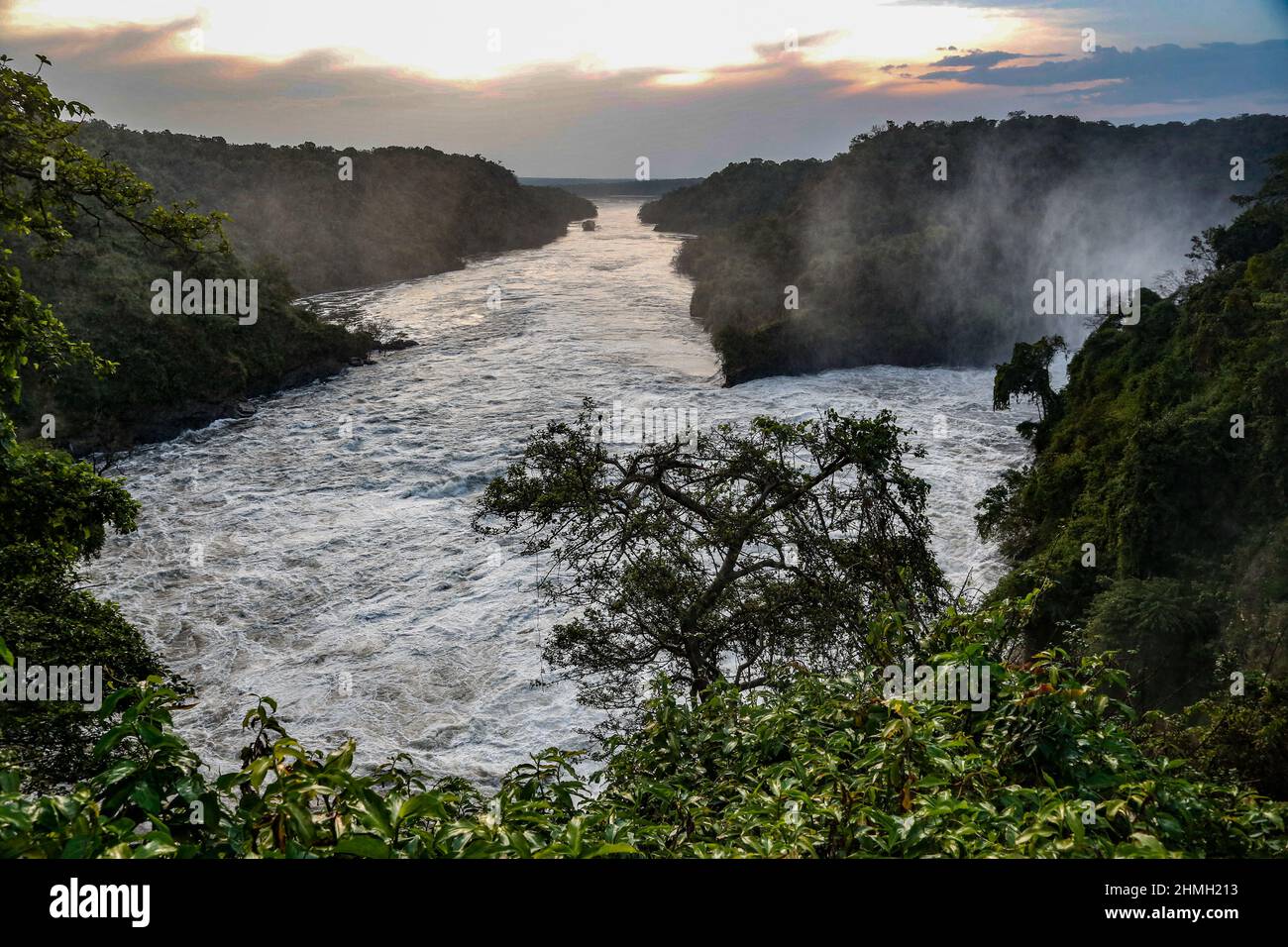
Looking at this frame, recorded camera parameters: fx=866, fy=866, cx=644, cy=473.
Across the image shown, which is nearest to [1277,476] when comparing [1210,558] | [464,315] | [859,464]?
[1210,558]

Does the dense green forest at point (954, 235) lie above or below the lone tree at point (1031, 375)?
above

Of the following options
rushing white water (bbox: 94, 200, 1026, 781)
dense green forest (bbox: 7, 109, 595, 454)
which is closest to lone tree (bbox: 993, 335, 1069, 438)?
rushing white water (bbox: 94, 200, 1026, 781)

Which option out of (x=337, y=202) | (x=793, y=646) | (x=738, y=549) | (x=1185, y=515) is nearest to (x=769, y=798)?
(x=738, y=549)

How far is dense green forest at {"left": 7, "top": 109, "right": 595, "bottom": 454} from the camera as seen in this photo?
3422cm

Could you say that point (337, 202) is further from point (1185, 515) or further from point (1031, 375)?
point (1185, 515)

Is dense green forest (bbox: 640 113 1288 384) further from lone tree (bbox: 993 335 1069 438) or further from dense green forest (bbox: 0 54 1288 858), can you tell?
dense green forest (bbox: 0 54 1288 858)

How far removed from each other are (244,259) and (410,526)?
35459 mm

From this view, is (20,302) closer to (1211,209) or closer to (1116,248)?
(1116,248)

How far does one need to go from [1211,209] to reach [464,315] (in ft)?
202

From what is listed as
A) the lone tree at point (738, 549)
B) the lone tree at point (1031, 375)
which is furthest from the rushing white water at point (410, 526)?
the lone tree at point (738, 549)

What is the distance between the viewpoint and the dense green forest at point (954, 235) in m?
49.7

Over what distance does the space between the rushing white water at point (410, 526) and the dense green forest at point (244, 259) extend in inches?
82.3

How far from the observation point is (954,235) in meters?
58.4

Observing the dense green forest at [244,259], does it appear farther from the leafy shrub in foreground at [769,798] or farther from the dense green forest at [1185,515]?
the dense green forest at [1185,515]
